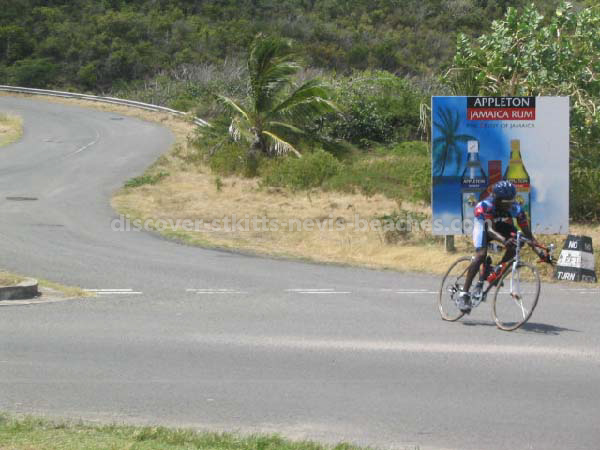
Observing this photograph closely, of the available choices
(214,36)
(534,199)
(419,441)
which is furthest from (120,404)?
(214,36)

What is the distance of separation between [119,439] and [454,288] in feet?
18.5

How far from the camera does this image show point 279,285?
1371 centimetres

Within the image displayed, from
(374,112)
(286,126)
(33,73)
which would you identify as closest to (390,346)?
(286,126)

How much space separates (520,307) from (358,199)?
12.7 m

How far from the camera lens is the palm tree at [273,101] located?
27312 millimetres

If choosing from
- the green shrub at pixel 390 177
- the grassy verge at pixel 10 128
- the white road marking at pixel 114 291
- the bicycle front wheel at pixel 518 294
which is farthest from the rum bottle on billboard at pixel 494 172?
the grassy verge at pixel 10 128

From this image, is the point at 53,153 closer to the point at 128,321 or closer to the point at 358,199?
the point at 358,199

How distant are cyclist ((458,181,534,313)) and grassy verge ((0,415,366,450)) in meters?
4.64

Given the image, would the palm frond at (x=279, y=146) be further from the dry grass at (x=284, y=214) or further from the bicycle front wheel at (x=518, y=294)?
the bicycle front wheel at (x=518, y=294)

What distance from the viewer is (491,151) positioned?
1614cm

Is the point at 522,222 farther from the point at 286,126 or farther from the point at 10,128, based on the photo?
the point at 10,128

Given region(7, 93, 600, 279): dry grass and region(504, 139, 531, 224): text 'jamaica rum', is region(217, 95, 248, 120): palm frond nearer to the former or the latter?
region(7, 93, 600, 279): dry grass

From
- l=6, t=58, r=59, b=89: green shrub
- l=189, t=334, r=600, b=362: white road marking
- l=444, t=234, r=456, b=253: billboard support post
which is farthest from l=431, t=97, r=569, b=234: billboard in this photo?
l=6, t=58, r=59, b=89: green shrub

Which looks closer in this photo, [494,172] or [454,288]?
[454,288]
